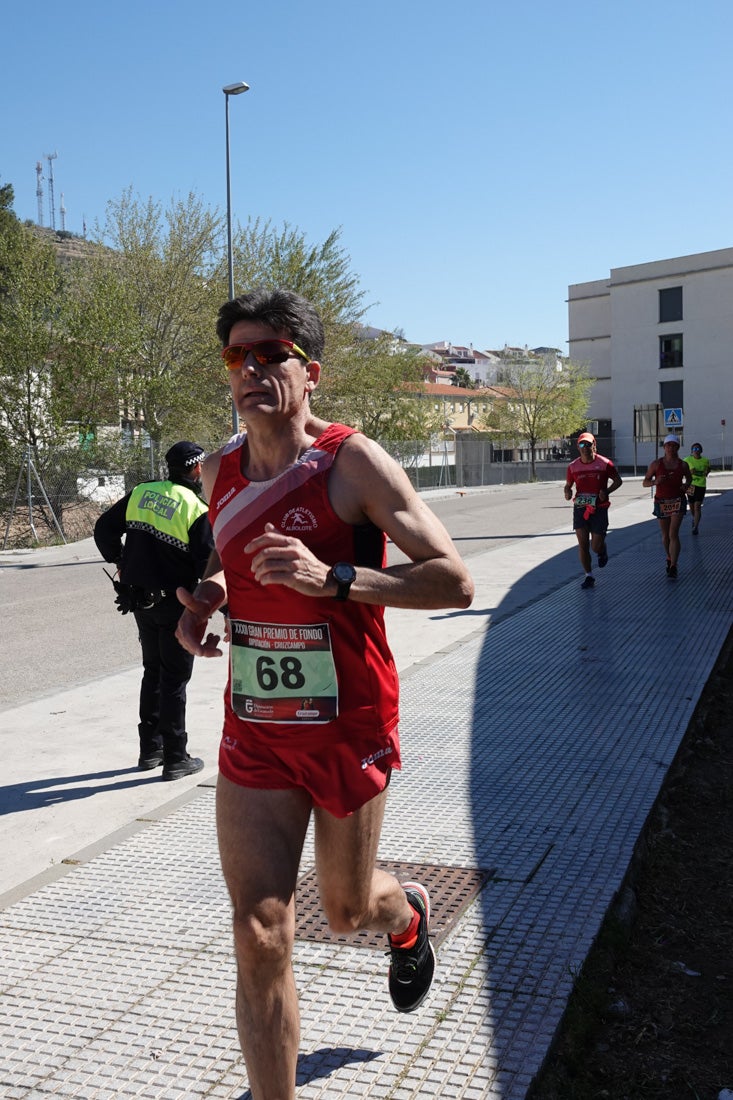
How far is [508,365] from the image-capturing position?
67.2 meters

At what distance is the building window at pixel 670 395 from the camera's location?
68.8 meters

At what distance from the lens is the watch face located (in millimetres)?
2535

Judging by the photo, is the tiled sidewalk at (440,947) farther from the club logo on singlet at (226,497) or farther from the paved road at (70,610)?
the paved road at (70,610)

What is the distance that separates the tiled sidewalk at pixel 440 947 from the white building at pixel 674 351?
6209 centimetres

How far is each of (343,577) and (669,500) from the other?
39.2ft

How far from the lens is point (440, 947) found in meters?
3.66

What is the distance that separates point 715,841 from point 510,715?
210 centimetres

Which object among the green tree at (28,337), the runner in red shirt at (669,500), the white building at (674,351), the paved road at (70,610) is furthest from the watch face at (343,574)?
the white building at (674,351)

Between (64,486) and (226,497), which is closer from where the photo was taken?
(226,497)

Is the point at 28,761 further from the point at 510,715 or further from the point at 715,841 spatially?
the point at 715,841

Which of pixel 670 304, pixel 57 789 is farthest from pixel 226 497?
pixel 670 304

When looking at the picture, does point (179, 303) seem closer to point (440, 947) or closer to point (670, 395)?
point (440, 947)

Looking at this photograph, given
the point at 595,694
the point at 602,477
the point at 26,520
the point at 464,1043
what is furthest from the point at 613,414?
the point at 464,1043

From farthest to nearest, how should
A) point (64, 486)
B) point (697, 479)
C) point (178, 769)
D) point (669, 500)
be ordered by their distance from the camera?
point (64, 486), point (697, 479), point (669, 500), point (178, 769)
